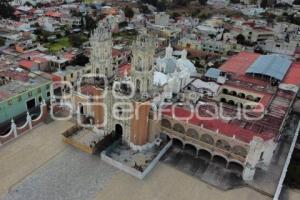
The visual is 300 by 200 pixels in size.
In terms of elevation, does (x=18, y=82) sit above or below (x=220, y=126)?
above

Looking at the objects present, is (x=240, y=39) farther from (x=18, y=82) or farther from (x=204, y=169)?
(x=18, y=82)

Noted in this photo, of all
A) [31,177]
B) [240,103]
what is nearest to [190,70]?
[240,103]

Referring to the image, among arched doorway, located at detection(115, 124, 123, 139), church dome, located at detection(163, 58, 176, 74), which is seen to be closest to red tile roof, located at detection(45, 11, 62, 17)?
church dome, located at detection(163, 58, 176, 74)

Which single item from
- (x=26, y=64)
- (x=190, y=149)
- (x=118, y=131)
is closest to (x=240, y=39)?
(x=190, y=149)

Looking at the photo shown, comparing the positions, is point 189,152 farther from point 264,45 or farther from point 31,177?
point 264,45

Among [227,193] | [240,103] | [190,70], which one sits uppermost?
[190,70]

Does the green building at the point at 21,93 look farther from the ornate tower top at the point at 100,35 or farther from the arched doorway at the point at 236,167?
the arched doorway at the point at 236,167

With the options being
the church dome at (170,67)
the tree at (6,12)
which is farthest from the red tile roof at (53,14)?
the church dome at (170,67)
